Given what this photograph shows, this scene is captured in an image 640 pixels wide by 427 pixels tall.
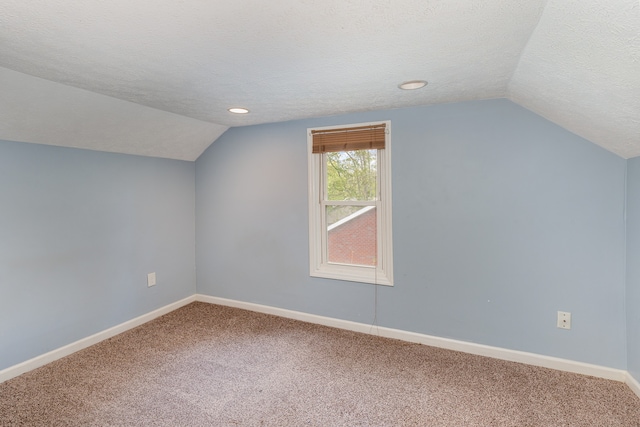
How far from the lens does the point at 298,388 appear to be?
220 cm

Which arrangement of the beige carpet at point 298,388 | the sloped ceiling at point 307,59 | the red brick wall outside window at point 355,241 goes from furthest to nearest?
the red brick wall outside window at point 355,241 → the beige carpet at point 298,388 → the sloped ceiling at point 307,59

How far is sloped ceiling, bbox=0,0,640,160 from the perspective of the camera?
1.24 metres

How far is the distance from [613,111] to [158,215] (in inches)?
146

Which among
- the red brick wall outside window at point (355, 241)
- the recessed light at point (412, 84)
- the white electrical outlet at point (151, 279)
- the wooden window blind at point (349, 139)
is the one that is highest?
the recessed light at point (412, 84)

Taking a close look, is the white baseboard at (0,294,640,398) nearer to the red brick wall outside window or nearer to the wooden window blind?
the red brick wall outside window

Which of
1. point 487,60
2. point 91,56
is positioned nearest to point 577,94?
point 487,60

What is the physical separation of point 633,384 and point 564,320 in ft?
1.60

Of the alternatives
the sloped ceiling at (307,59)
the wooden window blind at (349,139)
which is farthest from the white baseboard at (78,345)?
the wooden window blind at (349,139)

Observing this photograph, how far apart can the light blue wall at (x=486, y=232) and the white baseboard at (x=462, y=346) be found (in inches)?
1.9

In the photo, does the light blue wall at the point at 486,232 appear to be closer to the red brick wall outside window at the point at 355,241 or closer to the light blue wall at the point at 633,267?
the light blue wall at the point at 633,267

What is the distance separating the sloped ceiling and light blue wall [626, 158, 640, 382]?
0.71ft

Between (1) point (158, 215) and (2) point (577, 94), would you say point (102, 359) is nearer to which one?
(1) point (158, 215)

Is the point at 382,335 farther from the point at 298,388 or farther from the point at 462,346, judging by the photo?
the point at 298,388

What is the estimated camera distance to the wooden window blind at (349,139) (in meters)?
2.89
